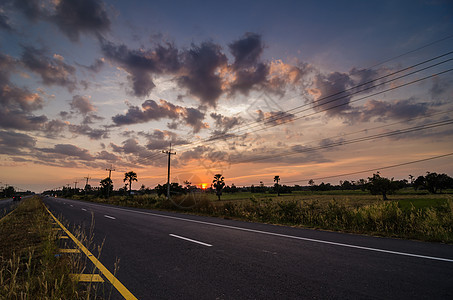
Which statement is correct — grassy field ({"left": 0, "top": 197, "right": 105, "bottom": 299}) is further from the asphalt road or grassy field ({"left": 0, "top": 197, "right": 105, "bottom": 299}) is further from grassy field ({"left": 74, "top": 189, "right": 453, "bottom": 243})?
grassy field ({"left": 74, "top": 189, "right": 453, "bottom": 243})

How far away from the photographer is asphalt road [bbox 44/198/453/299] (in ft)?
11.9

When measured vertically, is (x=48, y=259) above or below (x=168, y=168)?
below

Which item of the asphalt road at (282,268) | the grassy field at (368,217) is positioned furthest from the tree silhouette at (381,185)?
the asphalt road at (282,268)

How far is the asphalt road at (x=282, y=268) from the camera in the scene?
3615 millimetres

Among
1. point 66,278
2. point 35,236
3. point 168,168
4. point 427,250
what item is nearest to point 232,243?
point 66,278

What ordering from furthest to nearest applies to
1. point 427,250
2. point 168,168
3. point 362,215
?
point 168,168
point 362,215
point 427,250

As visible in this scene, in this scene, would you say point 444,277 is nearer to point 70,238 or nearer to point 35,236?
point 70,238

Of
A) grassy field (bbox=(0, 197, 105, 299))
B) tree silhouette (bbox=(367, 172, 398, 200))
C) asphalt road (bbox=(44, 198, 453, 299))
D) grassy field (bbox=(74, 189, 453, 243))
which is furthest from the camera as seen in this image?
tree silhouette (bbox=(367, 172, 398, 200))

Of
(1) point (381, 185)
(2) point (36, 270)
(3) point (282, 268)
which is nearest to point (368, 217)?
(3) point (282, 268)

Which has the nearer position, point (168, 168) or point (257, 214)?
point (257, 214)

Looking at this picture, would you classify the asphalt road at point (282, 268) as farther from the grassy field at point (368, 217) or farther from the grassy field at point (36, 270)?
the grassy field at point (368, 217)

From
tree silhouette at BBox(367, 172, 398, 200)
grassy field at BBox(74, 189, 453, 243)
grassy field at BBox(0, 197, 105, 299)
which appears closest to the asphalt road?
grassy field at BBox(0, 197, 105, 299)

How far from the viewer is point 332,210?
40.1ft

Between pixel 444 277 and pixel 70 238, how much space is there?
34.7 ft
